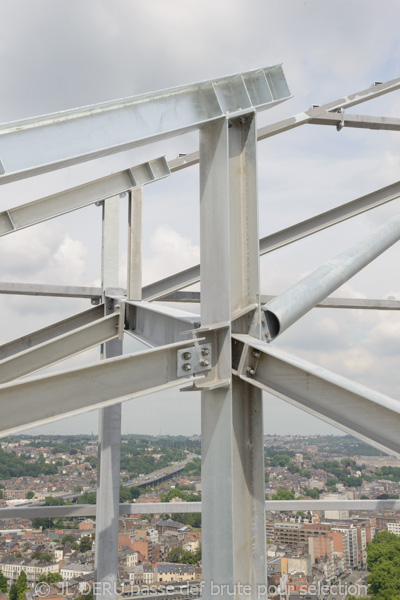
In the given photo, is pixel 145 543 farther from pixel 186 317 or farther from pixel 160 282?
pixel 186 317

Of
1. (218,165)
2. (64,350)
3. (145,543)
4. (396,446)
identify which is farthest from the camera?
(145,543)

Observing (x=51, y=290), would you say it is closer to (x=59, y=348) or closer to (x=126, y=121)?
(x=59, y=348)

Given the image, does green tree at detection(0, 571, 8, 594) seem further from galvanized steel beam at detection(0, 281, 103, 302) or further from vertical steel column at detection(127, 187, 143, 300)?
vertical steel column at detection(127, 187, 143, 300)

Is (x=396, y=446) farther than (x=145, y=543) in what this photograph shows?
No

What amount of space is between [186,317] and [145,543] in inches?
248

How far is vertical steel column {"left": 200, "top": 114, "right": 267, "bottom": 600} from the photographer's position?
3092mm

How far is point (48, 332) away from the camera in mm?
6414

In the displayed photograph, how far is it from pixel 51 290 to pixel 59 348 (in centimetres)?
172

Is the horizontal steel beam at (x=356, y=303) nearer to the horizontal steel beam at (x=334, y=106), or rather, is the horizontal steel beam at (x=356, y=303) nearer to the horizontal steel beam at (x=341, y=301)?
the horizontal steel beam at (x=341, y=301)

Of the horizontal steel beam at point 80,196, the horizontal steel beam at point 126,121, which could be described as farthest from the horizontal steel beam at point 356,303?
the horizontal steel beam at point 126,121

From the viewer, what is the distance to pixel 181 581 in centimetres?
906

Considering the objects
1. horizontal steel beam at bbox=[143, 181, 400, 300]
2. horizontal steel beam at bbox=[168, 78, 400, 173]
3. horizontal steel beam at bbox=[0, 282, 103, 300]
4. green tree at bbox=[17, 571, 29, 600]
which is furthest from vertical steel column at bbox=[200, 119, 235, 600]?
green tree at bbox=[17, 571, 29, 600]

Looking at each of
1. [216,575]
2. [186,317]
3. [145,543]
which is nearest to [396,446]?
[216,575]

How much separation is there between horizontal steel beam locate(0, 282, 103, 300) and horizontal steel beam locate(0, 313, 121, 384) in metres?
1.18
